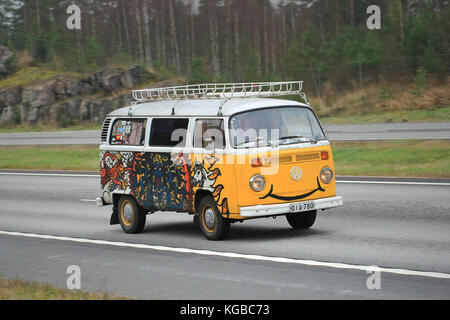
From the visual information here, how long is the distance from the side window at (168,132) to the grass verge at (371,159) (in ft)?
29.8

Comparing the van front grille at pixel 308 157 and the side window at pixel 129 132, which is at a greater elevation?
the side window at pixel 129 132

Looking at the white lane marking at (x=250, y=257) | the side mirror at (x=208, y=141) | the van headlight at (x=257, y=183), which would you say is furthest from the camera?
the side mirror at (x=208, y=141)

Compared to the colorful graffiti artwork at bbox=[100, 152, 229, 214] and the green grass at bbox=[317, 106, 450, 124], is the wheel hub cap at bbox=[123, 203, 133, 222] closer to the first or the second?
the colorful graffiti artwork at bbox=[100, 152, 229, 214]

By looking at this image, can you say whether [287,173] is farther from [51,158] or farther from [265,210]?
[51,158]

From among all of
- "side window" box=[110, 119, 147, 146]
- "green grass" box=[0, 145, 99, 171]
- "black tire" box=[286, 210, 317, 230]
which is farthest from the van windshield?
"green grass" box=[0, 145, 99, 171]

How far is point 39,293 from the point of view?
828 cm

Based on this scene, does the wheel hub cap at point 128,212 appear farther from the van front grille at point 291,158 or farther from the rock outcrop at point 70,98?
the rock outcrop at point 70,98

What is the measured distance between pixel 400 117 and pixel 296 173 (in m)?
22.8

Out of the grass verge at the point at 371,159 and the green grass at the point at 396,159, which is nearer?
the green grass at the point at 396,159

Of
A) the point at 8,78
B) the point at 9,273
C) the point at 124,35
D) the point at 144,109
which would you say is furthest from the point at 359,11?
the point at 9,273

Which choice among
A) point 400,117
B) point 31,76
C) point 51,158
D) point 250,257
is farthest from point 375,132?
point 31,76

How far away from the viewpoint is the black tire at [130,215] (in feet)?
43.8

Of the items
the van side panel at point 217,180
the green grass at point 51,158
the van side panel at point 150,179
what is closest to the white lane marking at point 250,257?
the van side panel at point 217,180
